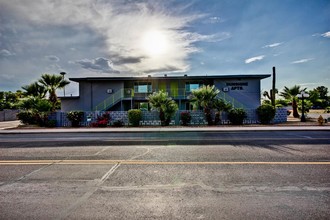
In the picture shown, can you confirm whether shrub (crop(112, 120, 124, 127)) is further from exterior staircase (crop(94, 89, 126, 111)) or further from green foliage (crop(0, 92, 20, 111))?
green foliage (crop(0, 92, 20, 111))

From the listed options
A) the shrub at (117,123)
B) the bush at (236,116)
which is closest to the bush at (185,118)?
the bush at (236,116)

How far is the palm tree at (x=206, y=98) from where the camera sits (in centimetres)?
→ 1892

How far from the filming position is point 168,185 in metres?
4.46

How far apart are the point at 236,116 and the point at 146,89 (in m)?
13.0

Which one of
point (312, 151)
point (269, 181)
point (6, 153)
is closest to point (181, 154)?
point (269, 181)

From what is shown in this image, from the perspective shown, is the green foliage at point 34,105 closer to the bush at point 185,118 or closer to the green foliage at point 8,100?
the bush at point 185,118

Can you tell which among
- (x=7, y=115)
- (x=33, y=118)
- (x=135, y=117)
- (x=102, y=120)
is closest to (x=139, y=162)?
(x=135, y=117)

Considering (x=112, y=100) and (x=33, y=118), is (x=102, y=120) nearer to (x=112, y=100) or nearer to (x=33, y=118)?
(x=112, y=100)

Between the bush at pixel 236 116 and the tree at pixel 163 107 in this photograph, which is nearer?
the tree at pixel 163 107

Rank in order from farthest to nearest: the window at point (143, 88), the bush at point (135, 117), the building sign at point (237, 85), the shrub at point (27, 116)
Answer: the window at point (143, 88) → the building sign at point (237, 85) → the shrub at point (27, 116) → the bush at point (135, 117)

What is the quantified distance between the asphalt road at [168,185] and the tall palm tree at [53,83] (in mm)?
20258

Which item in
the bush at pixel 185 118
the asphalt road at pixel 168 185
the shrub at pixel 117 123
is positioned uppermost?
the bush at pixel 185 118

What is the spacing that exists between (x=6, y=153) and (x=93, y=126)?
11245 millimetres

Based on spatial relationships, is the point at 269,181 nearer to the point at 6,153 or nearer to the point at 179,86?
the point at 6,153
